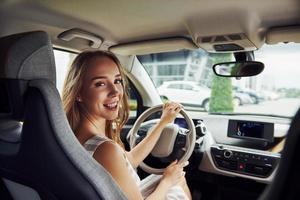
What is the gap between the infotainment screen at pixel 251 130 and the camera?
82.6 inches

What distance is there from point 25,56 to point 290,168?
2.91ft

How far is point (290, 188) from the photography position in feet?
2.02

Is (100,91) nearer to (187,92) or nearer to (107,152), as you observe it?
(107,152)

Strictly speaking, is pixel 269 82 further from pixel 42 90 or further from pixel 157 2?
pixel 42 90

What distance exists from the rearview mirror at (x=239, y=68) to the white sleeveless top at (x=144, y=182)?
850 mm

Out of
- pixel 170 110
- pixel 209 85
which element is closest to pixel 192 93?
pixel 209 85

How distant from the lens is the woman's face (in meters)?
1.55

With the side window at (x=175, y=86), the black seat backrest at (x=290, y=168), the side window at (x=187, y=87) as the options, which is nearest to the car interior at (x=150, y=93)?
the black seat backrest at (x=290, y=168)

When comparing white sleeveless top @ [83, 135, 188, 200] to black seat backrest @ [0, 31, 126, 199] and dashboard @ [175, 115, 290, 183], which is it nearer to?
black seat backrest @ [0, 31, 126, 199]

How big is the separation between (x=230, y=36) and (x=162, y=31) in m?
0.47

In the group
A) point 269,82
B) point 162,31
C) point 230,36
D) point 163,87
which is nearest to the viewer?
point 230,36

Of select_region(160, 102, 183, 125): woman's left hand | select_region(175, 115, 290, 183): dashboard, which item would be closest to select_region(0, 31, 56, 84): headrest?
select_region(160, 102, 183, 125): woman's left hand

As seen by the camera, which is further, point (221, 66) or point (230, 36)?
point (221, 66)

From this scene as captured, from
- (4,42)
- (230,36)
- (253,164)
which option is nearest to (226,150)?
(253,164)
